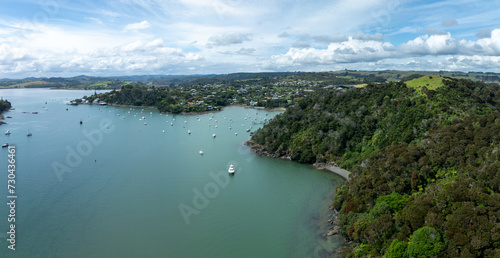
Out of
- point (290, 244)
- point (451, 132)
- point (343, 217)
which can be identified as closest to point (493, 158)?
point (451, 132)

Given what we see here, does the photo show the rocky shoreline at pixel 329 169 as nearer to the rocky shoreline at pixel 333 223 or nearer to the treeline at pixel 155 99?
the rocky shoreline at pixel 333 223

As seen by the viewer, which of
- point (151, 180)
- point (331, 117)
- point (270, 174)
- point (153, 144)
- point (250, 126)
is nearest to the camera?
point (151, 180)

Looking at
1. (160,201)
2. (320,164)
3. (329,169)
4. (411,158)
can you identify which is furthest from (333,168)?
(160,201)

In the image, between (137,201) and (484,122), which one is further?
(137,201)

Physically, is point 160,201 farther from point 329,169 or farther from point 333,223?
point 329,169

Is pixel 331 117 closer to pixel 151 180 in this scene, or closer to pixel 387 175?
pixel 387 175

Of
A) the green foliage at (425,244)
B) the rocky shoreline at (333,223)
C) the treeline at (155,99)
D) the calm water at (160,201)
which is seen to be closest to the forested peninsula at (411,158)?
the green foliage at (425,244)

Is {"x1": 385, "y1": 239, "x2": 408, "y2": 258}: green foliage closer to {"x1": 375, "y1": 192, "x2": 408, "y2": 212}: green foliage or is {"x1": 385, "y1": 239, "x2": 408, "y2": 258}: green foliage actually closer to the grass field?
{"x1": 375, "y1": 192, "x2": 408, "y2": 212}: green foliage
